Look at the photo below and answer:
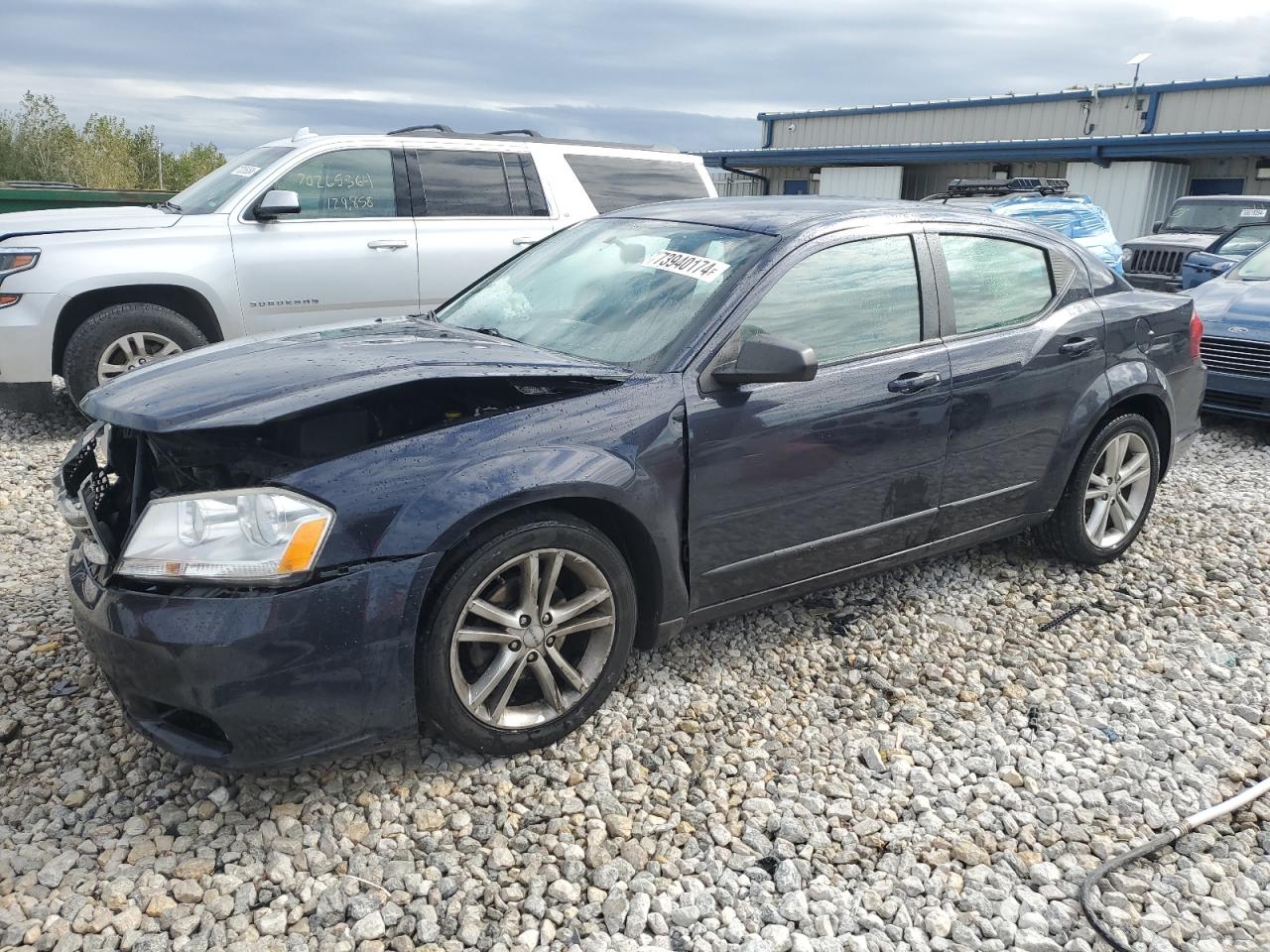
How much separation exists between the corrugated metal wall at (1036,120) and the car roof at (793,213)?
2278 centimetres

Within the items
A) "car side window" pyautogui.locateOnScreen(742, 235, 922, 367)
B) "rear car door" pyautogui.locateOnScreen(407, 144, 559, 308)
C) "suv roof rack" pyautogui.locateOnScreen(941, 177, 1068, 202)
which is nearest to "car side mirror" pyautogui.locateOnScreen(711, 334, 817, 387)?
"car side window" pyautogui.locateOnScreen(742, 235, 922, 367)

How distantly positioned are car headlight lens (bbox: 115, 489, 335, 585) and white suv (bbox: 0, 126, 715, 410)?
14.0 ft

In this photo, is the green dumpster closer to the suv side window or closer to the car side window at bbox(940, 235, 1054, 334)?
the suv side window

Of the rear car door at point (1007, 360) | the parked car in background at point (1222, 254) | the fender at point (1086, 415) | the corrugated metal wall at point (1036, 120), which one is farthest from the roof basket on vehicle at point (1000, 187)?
the corrugated metal wall at point (1036, 120)

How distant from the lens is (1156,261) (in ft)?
48.4

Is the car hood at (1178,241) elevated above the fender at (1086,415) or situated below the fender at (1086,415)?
below

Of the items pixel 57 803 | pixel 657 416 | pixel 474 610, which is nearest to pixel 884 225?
pixel 657 416

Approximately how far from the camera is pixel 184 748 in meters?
2.57

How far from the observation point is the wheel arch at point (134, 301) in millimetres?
6164

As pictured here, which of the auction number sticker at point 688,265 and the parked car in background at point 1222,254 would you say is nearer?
the auction number sticker at point 688,265

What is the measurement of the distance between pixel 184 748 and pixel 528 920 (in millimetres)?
1010

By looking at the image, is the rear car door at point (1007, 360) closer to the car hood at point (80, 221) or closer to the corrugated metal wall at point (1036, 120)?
the car hood at point (80, 221)

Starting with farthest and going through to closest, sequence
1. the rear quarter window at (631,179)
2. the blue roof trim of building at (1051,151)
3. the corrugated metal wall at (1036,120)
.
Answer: the corrugated metal wall at (1036,120)
the blue roof trim of building at (1051,151)
the rear quarter window at (631,179)

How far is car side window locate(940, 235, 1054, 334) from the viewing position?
3.88m
